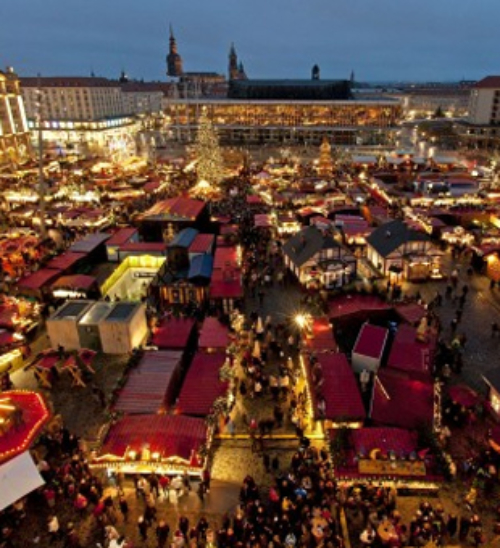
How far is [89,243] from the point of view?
96.4 feet

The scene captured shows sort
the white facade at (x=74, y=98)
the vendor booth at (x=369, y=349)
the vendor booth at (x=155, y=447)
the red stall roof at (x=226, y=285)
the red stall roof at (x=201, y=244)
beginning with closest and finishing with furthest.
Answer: the vendor booth at (x=155, y=447), the vendor booth at (x=369, y=349), the red stall roof at (x=226, y=285), the red stall roof at (x=201, y=244), the white facade at (x=74, y=98)

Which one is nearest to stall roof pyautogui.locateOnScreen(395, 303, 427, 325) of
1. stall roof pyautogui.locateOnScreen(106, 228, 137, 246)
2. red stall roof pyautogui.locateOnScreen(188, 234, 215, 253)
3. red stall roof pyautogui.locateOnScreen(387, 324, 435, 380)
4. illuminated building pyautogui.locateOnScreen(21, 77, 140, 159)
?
red stall roof pyautogui.locateOnScreen(387, 324, 435, 380)

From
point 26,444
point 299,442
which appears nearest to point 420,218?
point 299,442

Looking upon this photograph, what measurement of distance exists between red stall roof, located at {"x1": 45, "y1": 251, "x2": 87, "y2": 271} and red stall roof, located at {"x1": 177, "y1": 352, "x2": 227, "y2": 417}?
42.8 feet

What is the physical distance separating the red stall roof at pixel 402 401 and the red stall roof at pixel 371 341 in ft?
5.18

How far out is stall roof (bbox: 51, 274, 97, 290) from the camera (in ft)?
77.8

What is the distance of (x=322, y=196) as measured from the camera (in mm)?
40969

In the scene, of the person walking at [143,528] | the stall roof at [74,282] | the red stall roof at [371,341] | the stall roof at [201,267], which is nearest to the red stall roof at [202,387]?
the person walking at [143,528]

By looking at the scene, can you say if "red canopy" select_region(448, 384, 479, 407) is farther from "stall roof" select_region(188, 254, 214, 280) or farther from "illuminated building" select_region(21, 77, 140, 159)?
"illuminated building" select_region(21, 77, 140, 159)

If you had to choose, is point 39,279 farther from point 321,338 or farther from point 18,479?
point 321,338

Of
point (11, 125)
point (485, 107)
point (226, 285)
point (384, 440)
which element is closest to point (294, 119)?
point (485, 107)

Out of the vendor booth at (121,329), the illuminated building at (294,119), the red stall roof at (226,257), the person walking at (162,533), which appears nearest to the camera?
the person walking at (162,533)

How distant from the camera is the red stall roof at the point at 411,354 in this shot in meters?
16.0

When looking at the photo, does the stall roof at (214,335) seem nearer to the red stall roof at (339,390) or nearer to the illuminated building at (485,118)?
the red stall roof at (339,390)
